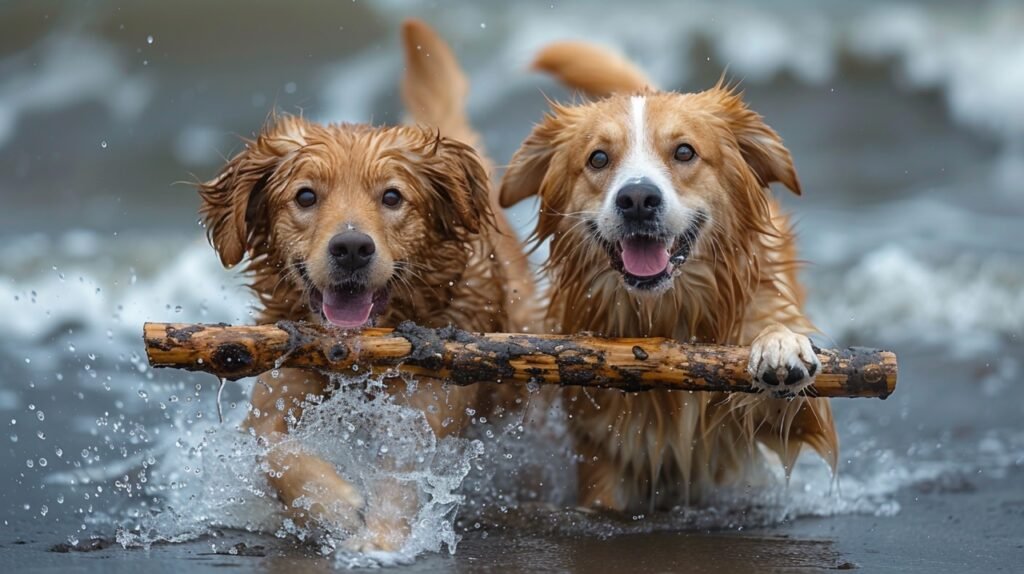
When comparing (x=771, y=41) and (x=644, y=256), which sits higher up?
(x=771, y=41)

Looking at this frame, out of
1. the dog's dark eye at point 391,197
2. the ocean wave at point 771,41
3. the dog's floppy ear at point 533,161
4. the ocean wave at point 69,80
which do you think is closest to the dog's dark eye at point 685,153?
the dog's floppy ear at point 533,161

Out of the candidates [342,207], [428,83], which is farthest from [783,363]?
[428,83]

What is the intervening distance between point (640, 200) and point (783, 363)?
693mm

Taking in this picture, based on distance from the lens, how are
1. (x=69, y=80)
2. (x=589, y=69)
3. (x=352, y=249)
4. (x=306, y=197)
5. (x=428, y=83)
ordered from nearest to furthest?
(x=352, y=249) → (x=306, y=197) → (x=589, y=69) → (x=428, y=83) → (x=69, y=80)

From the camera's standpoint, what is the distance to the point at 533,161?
5039mm

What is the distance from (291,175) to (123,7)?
32.5 feet

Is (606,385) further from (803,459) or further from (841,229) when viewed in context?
(841,229)

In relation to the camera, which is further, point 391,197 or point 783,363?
point 391,197

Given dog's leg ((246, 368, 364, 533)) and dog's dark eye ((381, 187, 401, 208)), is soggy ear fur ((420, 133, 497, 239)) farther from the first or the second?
dog's leg ((246, 368, 364, 533))

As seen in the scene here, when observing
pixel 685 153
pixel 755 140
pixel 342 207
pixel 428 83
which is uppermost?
pixel 428 83

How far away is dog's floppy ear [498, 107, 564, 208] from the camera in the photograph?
4.99 metres

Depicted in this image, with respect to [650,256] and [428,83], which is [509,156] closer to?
[428,83]

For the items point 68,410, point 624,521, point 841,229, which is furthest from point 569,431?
point 841,229

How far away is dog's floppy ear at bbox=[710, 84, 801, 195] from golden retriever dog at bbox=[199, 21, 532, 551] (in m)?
0.91
